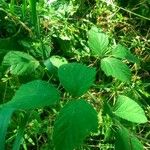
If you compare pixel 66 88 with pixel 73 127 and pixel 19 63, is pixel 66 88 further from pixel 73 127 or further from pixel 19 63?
pixel 19 63

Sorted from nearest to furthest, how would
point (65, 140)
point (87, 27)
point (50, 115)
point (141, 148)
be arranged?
point (65, 140), point (141, 148), point (50, 115), point (87, 27)

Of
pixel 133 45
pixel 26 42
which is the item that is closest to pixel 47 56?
pixel 26 42

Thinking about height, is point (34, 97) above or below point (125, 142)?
above

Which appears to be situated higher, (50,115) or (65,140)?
(65,140)

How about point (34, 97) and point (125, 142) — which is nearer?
point (34, 97)

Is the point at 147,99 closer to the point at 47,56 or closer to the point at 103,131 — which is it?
the point at 103,131

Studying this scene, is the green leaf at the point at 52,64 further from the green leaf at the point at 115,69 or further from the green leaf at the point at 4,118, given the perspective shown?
the green leaf at the point at 4,118

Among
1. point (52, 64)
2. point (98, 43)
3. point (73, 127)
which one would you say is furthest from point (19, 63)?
point (73, 127)

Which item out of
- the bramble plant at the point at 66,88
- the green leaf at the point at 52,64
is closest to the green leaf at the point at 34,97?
the bramble plant at the point at 66,88
